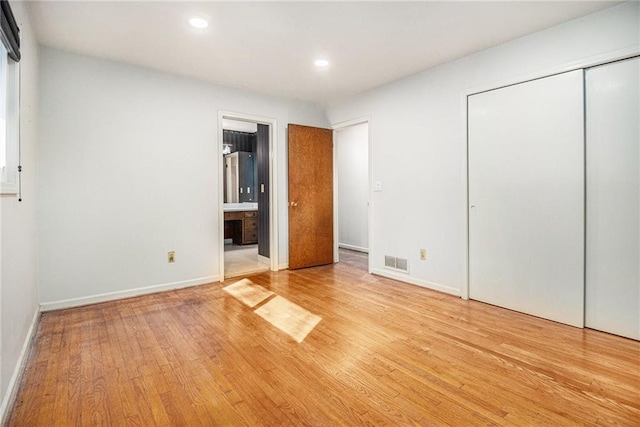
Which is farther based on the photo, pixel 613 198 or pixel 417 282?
pixel 417 282

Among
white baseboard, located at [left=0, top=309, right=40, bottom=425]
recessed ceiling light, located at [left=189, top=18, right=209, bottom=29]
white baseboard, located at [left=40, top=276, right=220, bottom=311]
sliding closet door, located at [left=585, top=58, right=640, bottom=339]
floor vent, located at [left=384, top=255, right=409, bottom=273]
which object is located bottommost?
white baseboard, located at [left=0, top=309, right=40, bottom=425]

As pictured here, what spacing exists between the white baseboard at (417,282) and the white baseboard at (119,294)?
2052mm

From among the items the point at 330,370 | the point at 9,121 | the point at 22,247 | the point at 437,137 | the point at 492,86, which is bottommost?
the point at 330,370

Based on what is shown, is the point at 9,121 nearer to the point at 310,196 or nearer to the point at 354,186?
the point at 310,196

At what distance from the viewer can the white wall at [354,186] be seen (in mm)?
5914

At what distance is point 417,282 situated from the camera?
368 centimetres

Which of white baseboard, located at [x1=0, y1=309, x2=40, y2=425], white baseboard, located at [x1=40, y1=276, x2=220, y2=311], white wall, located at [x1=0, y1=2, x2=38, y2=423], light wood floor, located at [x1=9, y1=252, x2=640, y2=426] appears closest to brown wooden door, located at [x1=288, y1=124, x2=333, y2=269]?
white baseboard, located at [x1=40, y1=276, x2=220, y2=311]

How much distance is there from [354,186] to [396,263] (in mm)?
2445

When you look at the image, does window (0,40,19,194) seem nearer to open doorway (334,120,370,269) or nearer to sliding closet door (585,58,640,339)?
sliding closet door (585,58,640,339)

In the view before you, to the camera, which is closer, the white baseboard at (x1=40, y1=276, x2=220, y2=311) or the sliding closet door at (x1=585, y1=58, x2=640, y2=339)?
the sliding closet door at (x1=585, y1=58, x2=640, y2=339)

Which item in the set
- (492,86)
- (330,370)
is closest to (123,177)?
(330,370)

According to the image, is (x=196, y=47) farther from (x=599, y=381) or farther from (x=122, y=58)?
(x=599, y=381)

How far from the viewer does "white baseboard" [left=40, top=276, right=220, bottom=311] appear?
295 centimetres

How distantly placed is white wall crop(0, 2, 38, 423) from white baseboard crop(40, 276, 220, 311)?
0.23 metres
